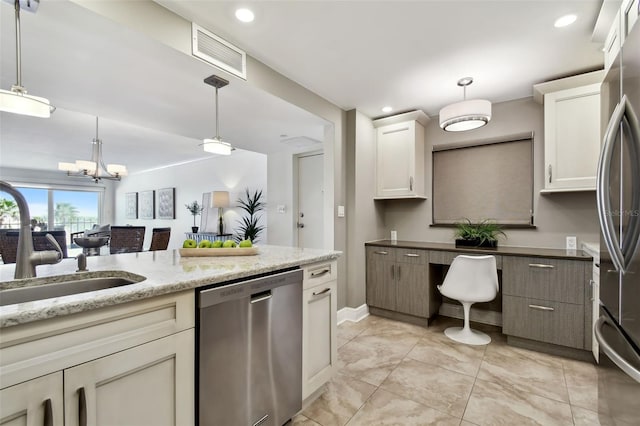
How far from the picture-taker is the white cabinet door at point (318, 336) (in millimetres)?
1714

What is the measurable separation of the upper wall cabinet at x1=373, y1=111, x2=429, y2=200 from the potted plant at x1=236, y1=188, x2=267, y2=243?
2490mm

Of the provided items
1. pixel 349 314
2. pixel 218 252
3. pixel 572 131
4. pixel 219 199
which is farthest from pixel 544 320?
pixel 219 199

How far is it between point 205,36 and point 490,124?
296 centimetres

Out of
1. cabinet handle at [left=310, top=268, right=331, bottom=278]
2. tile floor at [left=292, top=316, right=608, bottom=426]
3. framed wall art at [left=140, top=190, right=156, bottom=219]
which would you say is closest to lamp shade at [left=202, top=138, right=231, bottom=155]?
cabinet handle at [left=310, top=268, right=331, bottom=278]

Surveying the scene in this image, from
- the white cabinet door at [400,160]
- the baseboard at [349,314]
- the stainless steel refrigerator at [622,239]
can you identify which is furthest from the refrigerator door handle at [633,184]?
the baseboard at [349,314]

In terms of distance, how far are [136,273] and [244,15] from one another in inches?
64.8

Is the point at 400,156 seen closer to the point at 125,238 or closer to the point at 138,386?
the point at 138,386

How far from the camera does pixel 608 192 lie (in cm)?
121

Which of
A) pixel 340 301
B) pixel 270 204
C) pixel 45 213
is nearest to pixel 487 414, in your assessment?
pixel 340 301

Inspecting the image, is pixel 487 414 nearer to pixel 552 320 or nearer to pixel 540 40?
pixel 552 320

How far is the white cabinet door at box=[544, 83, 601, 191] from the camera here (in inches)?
95.3

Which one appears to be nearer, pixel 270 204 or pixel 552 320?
pixel 552 320

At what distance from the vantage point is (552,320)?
7.93 feet

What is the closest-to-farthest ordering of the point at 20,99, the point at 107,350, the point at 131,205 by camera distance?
the point at 107,350
the point at 20,99
the point at 131,205
